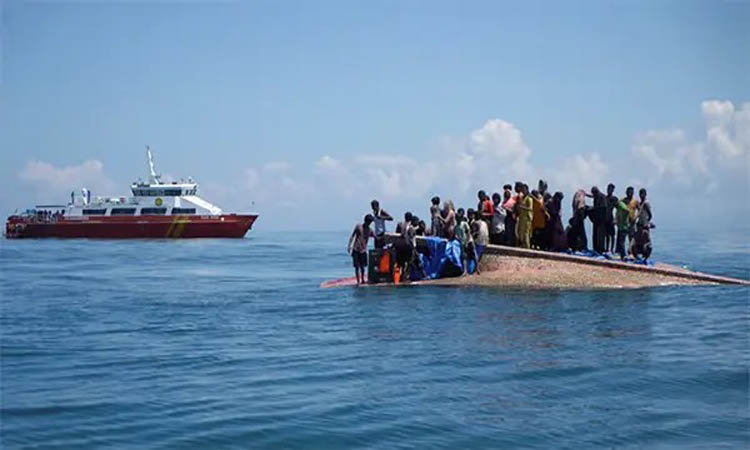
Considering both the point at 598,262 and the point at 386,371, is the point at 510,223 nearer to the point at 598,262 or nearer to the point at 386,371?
the point at 598,262

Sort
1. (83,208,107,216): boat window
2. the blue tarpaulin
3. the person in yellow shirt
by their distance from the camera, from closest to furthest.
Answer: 1. the person in yellow shirt
2. the blue tarpaulin
3. (83,208,107,216): boat window

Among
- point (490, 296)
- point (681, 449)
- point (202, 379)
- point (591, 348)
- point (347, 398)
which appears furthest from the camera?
point (490, 296)

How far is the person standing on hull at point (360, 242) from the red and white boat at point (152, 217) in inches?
1979

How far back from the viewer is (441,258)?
838 inches

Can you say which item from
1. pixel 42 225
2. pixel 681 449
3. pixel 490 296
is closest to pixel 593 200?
pixel 490 296

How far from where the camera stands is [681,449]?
7715 mm

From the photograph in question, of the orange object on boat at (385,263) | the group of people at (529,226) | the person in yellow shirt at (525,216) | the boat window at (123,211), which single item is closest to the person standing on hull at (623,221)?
the group of people at (529,226)

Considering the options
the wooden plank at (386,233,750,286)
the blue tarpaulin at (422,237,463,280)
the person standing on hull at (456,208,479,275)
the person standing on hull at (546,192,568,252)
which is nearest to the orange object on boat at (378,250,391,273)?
the blue tarpaulin at (422,237,463,280)

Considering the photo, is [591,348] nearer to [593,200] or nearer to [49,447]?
[49,447]

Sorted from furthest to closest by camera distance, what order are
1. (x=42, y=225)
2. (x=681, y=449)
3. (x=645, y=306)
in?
(x=42, y=225)
(x=645, y=306)
(x=681, y=449)

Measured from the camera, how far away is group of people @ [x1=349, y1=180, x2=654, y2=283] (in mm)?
20641

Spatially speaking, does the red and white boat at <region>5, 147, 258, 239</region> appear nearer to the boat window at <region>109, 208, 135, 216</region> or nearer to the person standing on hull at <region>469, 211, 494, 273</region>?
the boat window at <region>109, 208, 135, 216</region>

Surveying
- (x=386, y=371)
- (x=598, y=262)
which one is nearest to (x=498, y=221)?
(x=598, y=262)

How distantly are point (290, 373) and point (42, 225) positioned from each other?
7050cm
